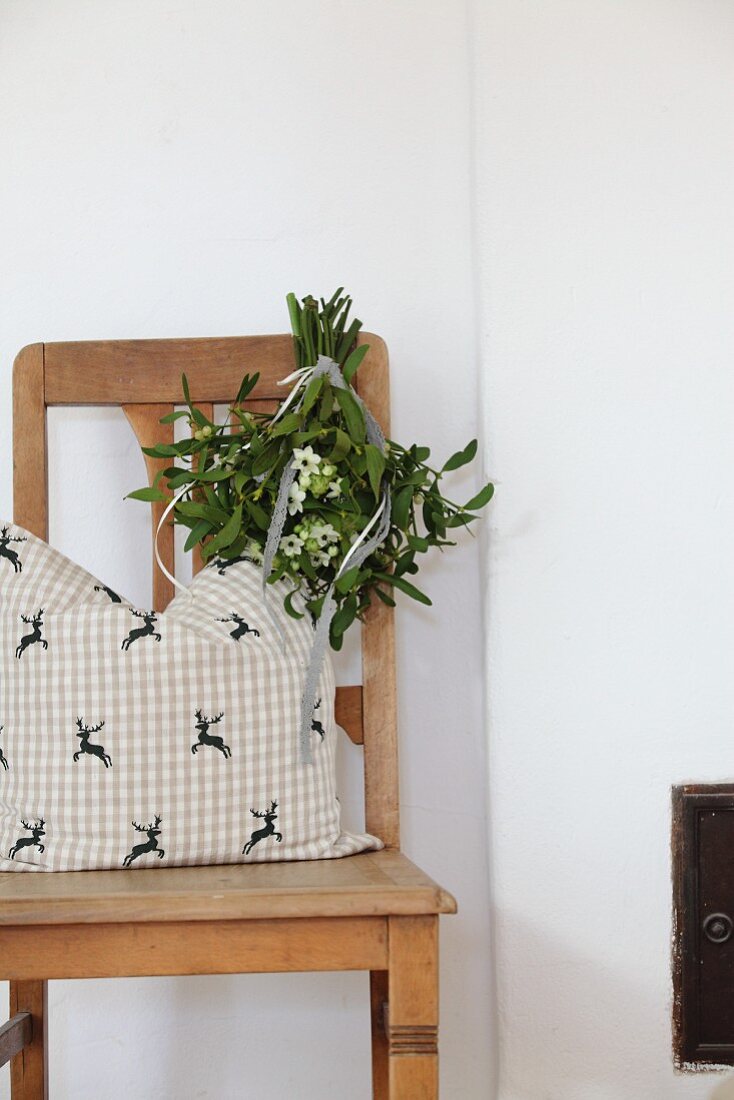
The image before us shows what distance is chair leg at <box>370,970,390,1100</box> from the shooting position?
755mm

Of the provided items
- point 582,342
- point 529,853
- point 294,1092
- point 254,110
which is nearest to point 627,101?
point 582,342

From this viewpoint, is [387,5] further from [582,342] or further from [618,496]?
[618,496]

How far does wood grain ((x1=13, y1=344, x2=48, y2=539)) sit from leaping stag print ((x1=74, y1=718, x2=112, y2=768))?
9.2 inches

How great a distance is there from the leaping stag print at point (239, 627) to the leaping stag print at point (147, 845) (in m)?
0.15

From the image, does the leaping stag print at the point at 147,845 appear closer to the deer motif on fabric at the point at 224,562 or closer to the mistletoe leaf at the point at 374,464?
the deer motif on fabric at the point at 224,562

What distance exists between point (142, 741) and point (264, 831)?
0.39ft

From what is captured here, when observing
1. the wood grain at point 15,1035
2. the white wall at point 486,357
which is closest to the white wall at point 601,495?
the white wall at point 486,357

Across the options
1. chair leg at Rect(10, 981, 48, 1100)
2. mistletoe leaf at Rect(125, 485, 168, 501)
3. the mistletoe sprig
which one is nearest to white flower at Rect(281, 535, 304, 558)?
the mistletoe sprig

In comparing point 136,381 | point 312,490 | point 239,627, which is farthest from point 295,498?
point 136,381

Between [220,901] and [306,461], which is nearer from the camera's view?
[220,901]

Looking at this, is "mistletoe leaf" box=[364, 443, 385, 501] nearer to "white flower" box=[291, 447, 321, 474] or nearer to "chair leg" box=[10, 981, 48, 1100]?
"white flower" box=[291, 447, 321, 474]

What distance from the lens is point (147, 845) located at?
76 cm

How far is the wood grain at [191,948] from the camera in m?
0.64

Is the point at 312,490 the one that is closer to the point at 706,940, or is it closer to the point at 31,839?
the point at 31,839
